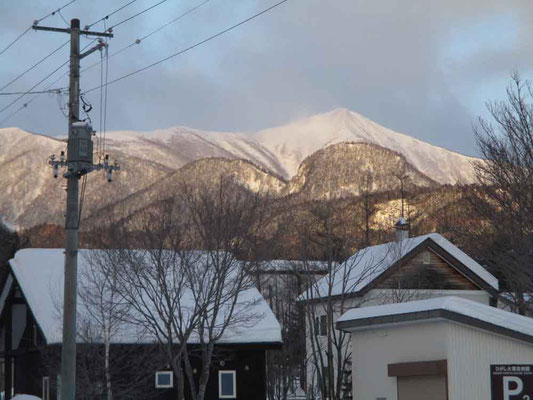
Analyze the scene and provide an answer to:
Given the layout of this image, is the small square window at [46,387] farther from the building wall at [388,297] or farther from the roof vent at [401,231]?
the roof vent at [401,231]

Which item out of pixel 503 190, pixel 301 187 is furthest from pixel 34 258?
pixel 301 187

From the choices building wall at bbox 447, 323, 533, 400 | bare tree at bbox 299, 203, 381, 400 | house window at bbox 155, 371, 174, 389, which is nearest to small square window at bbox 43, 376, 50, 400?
house window at bbox 155, 371, 174, 389

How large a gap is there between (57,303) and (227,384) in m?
6.70

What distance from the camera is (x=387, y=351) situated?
24312 mm

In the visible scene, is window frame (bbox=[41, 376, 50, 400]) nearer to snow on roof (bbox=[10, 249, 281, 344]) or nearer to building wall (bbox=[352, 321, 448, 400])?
snow on roof (bbox=[10, 249, 281, 344])

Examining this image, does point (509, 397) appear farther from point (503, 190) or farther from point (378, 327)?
point (503, 190)

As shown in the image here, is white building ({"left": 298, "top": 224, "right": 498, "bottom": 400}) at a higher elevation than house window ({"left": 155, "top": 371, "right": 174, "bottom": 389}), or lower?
higher

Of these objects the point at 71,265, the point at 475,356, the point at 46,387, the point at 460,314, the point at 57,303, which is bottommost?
the point at 46,387

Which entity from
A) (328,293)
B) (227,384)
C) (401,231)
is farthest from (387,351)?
(401,231)

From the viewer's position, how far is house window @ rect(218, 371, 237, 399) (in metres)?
35.2

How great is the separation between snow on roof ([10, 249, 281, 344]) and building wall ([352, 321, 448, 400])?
694 centimetres

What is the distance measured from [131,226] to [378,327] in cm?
1100

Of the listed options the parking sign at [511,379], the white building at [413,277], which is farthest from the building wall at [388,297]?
the parking sign at [511,379]

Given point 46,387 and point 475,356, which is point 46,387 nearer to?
point 46,387
